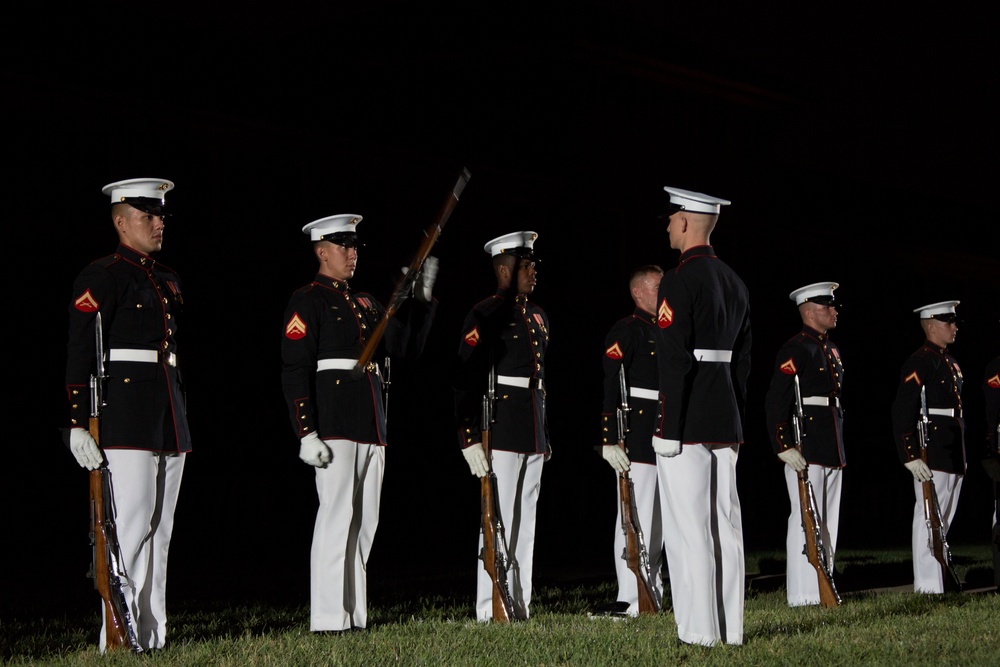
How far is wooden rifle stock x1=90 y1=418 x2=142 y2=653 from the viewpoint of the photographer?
6812mm

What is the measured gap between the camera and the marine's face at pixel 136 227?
7.37 m

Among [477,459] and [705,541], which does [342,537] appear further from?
[705,541]

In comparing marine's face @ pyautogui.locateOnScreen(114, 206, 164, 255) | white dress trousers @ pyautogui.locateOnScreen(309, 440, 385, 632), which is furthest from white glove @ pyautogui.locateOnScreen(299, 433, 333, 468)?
marine's face @ pyautogui.locateOnScreen(114, 206, 164, 255)

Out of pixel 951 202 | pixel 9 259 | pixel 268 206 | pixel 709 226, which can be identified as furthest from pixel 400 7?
pixel 709 226

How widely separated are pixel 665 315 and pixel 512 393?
210 cm

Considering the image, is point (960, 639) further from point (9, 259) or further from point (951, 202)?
point (951, 202)

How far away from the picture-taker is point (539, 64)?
2292cm

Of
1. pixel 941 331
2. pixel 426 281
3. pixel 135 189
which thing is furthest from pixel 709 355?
pixel 941 331

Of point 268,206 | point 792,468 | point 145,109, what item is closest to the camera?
point 792,468

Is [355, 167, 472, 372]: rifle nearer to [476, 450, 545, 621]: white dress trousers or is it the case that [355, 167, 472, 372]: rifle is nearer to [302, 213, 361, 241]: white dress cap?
[302, 213, 361, 241]: white dress cap

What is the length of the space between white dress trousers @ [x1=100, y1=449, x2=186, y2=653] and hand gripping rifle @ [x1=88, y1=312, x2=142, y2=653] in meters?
0.05

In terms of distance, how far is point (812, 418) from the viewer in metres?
10.4

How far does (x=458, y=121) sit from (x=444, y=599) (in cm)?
1228

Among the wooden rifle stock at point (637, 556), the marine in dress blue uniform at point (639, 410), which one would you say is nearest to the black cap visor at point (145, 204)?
the marine in dress blue uniform at point (639, 410)
